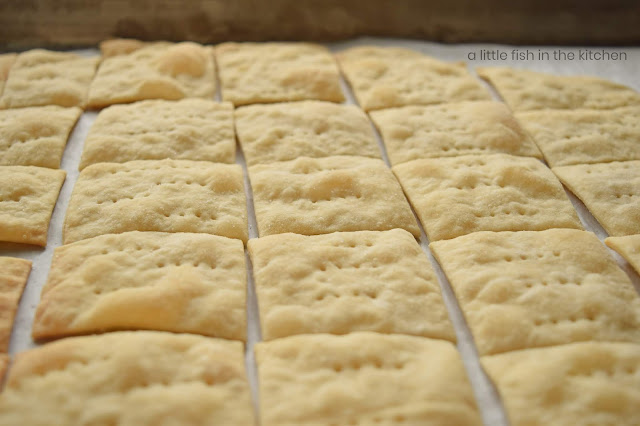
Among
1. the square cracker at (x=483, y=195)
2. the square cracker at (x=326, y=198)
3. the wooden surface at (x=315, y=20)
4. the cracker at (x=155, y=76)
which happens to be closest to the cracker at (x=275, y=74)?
the cracker at (x=155, y=76)

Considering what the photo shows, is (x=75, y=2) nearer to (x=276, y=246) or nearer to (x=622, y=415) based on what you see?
(x=276, y=246)

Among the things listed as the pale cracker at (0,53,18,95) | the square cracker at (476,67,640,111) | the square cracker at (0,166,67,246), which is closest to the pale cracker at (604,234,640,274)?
the square cracker at (476,67,640,111)

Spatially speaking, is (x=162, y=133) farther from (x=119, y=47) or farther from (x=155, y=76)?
(x=119, y=47)

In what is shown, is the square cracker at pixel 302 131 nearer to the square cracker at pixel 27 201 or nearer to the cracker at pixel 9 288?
the square cracker at pixel 27 201

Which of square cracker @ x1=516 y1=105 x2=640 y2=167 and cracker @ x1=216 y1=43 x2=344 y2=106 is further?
cracker @ x1=216 y1=43 x2=344 y2=106

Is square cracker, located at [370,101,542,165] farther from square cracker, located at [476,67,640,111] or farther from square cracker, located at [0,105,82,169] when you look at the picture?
square cracker, located at [0,105,82,169]

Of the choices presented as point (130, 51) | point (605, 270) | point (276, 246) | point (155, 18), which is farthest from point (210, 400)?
point (155, 18)
